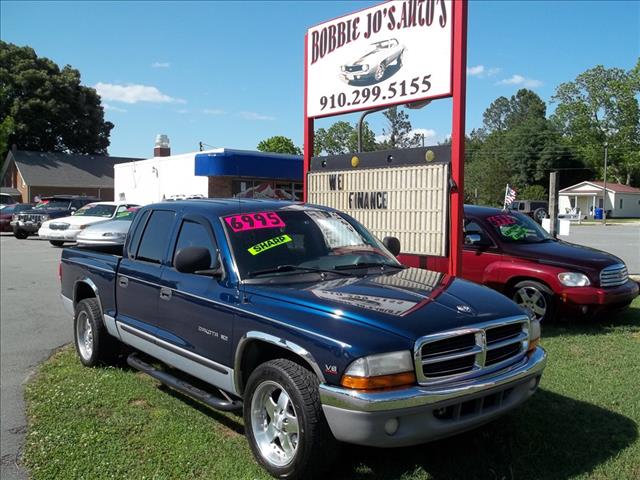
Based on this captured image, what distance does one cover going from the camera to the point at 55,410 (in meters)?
4.88

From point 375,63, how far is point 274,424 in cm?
584

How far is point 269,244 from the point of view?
429cm

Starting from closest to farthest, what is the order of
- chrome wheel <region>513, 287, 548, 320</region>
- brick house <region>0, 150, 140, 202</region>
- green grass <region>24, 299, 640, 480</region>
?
green grass <region>24, 299, 640, 480</region> < chrome wheel <region>513, 287, 548, 320</region> < brick house <region>0, 150, 140, 202</region>

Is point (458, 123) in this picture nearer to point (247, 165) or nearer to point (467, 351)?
point (467, 351)

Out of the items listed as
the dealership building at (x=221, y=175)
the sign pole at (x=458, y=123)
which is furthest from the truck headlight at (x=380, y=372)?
the dealership building at (x=221, y=175)

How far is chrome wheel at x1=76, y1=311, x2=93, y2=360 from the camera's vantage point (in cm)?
607

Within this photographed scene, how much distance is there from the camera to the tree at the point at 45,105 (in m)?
56.6

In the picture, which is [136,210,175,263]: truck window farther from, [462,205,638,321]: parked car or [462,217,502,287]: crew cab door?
[462,217,502,287]: crew cab door

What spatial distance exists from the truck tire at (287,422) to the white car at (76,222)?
17.4 meters

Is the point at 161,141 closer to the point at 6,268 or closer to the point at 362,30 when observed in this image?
the point at 6,268

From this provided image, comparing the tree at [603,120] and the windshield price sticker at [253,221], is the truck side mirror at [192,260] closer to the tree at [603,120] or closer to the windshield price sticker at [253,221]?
the windshield price sticker at [253,221]

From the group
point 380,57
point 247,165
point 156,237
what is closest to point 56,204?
point 247,165

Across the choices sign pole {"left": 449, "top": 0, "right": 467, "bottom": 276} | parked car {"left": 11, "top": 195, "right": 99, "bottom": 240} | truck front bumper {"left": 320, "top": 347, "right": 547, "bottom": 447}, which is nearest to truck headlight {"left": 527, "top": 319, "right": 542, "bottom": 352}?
truck front bumper {"left": 320, "top": 347, "right": 547, "bottom": 447}

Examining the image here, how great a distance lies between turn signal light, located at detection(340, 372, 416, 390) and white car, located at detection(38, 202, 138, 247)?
59.4 feet
